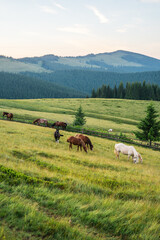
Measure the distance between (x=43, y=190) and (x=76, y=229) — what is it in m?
2.29

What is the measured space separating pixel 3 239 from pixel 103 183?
5718 mm

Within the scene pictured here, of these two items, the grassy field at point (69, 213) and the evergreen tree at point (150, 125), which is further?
the evergreen tree at point (150, 125)

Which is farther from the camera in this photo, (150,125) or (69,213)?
(150,125)

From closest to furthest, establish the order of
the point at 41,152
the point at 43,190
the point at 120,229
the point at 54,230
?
the point at 54,230, the point at 120,229, the point at 43,190, the point at 41,152

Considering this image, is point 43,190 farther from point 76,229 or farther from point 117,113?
point 117,113

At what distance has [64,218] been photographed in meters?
4.95

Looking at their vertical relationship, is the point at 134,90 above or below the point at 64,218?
above

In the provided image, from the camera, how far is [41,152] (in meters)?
14.5

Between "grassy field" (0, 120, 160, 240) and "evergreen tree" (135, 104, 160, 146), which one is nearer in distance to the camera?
"grassy field" (0, 120, 160, 240)

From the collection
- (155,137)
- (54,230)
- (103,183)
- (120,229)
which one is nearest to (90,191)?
(103,183)

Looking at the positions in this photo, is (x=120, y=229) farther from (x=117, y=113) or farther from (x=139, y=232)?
(x=117, y=113)

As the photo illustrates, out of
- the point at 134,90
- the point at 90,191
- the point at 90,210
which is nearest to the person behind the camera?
the point at 90,210

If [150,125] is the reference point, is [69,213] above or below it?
below

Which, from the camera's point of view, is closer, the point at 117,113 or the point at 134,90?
the point at 117,113
